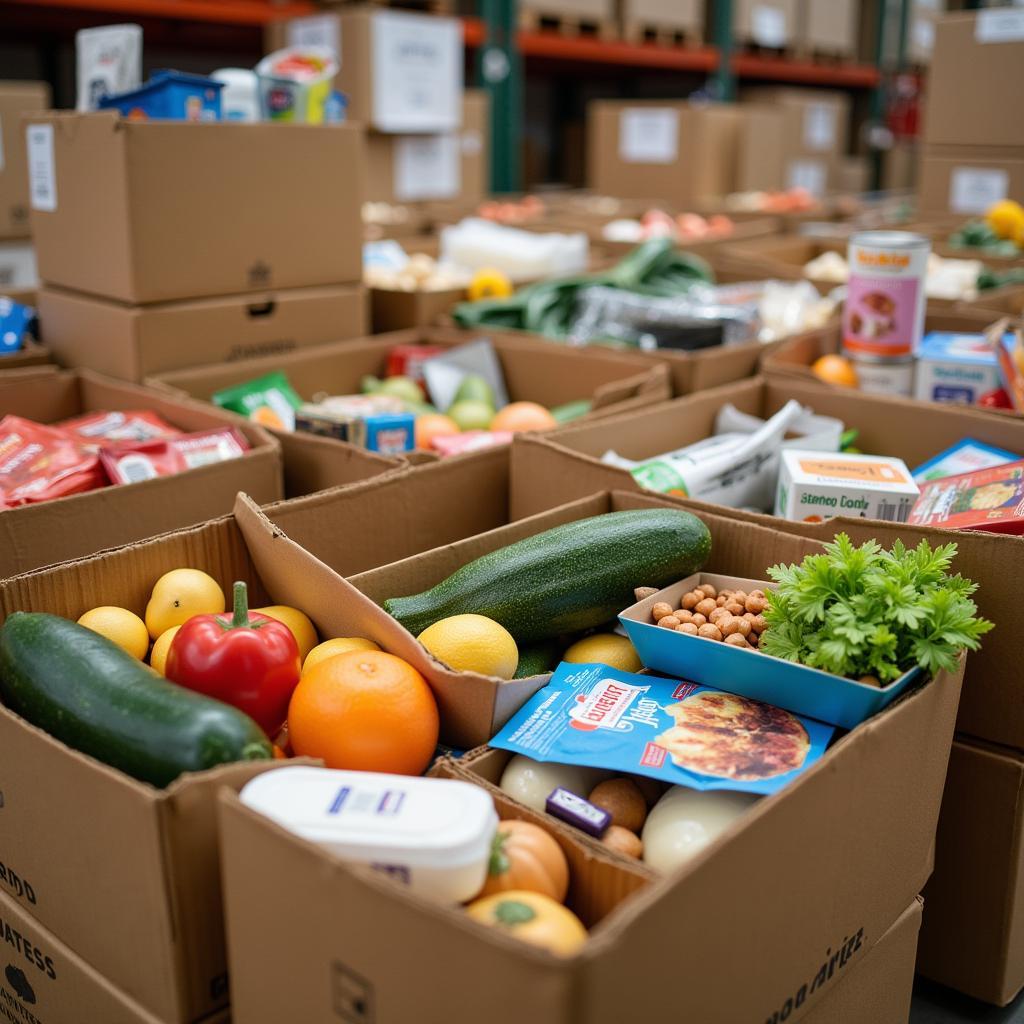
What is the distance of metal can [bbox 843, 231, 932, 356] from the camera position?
6.52 feet

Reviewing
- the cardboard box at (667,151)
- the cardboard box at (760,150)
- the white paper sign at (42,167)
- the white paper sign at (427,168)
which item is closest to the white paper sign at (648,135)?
the cardboard box at (667,151)

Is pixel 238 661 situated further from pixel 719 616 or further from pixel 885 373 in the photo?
pixel 885 373

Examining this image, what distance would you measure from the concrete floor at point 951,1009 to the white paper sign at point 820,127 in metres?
4.87

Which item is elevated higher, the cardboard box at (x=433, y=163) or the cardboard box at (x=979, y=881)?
the cardboard box at (x=433, y=163)

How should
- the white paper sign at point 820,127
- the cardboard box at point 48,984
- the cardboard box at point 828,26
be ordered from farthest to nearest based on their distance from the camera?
1. the cardboard box at point 828,26
2. the white paper sign at point 820,127
3. the cardboard box at point 48,984

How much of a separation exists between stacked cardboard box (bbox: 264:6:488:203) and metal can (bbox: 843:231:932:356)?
2.25 metres

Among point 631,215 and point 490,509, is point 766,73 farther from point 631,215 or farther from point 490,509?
point 490,509

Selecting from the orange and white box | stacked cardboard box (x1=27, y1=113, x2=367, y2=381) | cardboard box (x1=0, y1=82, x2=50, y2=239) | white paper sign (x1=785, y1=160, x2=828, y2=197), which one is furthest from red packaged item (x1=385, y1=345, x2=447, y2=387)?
white paper sign (x1=785, y1=160, x2=828, y2=197)

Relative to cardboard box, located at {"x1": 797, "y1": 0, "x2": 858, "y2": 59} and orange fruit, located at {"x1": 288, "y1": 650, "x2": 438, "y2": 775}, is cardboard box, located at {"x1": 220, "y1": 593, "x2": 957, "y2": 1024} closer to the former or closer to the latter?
orange fruit, located at {"x1": 288, "y1": 650, "x2": 438, "y2": 775}

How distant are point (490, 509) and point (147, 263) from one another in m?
0.75

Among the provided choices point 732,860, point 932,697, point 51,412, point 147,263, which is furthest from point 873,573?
point 51,412

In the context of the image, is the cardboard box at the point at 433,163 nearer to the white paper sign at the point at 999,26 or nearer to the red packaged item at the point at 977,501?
the white paper sign at the point at 999,26

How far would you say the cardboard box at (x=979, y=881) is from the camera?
4.31 feet

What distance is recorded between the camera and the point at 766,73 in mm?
6559
